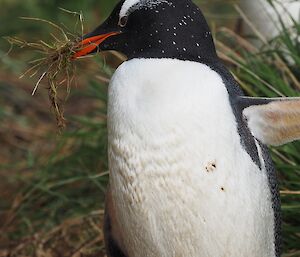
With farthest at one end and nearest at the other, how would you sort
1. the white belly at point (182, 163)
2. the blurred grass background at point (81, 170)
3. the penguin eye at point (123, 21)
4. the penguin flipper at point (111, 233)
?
the blurred grass background at point (81, 170) → the penguin flipper at point (111, 233) → the penguin eye at point (123, 21) → the white belly at point (182, 163)

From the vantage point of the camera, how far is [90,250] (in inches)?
132

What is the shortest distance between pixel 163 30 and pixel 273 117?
34 cm

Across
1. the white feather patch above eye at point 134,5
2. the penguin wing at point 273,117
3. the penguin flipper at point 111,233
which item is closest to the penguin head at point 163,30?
the white feather patch above eye at point 134,5

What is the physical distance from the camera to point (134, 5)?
2.45 meters

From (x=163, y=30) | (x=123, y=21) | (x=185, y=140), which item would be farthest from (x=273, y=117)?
(x=123, y=21)

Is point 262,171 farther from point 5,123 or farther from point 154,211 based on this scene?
point 5,123

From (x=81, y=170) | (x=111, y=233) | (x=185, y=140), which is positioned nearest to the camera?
(x=185, y=140)

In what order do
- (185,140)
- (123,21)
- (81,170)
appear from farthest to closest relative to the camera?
(81,170) < (123,21) < (185,140)

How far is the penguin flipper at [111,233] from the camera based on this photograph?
2607mm

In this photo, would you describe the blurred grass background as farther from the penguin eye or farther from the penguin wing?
the penguin wing

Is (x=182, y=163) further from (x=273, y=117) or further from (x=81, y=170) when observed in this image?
(x=81, y=170)

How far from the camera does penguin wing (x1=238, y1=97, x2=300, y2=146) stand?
7.93 ft

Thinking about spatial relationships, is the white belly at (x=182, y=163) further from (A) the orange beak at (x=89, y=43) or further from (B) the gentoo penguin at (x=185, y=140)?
(A) the orange beak at (x=89, y=43)

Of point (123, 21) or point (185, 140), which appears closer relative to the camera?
point (185, 140)
